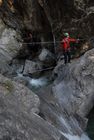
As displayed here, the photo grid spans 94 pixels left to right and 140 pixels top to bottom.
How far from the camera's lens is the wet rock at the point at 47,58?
2417cm

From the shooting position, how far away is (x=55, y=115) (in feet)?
44.0

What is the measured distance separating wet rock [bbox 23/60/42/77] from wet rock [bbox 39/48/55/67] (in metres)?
0.49

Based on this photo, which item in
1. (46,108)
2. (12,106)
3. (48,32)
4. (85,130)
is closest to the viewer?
(12,106)

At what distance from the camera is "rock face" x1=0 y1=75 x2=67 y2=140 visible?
8.62 meters

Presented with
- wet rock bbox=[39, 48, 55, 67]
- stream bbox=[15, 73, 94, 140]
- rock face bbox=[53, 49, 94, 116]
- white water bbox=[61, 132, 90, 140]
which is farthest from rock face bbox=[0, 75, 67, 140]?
wet rock bbox=[39, 48, 55, 67]

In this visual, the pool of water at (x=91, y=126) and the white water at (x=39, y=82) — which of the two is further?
the white water at (x=39, y=82)

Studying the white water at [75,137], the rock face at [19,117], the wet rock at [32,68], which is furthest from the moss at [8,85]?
the wet rock at [32,68]

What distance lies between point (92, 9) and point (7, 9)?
8.62 m

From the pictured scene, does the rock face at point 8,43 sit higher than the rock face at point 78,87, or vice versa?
the rock face at point 78,87

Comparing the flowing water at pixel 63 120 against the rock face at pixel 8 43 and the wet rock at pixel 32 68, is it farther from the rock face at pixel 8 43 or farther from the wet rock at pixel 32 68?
the rock face at pixel 8 43

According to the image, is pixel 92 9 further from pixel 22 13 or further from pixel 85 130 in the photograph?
pixel 85 130

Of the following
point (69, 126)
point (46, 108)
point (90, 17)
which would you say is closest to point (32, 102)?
point (46, 108)

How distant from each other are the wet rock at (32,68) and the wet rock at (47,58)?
0.49 meters

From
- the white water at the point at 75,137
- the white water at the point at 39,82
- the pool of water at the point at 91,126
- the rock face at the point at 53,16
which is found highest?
the rock face at the point at 53,16
